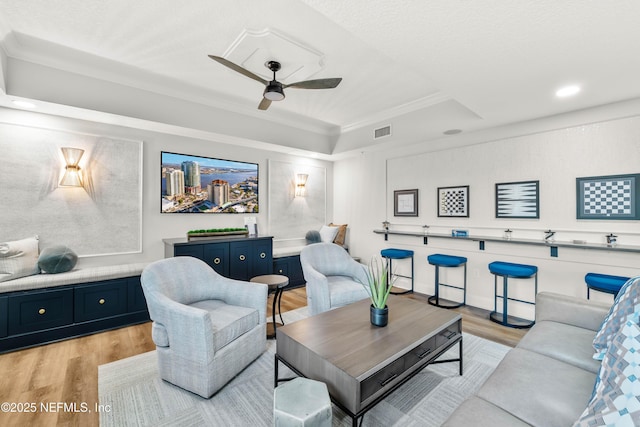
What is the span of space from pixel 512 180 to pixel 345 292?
2.73m

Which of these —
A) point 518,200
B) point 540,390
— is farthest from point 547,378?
point 518,200

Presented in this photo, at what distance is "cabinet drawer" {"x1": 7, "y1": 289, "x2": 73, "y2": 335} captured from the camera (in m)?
2.72

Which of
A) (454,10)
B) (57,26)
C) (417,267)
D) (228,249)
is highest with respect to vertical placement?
(57,26)

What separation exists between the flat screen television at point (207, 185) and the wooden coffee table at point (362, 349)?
9.60 ft

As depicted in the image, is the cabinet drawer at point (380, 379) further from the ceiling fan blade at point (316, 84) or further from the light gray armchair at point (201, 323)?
the ceiling fan blade at point (316, 84)

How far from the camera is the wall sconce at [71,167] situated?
3.27 metres

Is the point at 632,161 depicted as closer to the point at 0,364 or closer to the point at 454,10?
the point at 454,10

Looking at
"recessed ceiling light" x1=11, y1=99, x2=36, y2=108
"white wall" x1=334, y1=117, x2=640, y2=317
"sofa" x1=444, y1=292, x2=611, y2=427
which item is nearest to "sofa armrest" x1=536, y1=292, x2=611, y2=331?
"sofa" x1=444, y1=292, x2=611, y2=427

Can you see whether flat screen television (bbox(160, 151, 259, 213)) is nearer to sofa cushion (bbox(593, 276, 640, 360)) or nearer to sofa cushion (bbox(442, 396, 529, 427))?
sofa cushion (bbox(442, 396, 529, 427))

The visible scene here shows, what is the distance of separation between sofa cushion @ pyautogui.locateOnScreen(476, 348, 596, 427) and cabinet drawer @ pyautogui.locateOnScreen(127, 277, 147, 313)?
3618 mm

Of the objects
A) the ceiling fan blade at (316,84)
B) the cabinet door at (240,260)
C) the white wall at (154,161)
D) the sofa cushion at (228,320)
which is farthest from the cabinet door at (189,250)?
the ceiling fan blade at (316,84)

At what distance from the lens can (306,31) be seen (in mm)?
2457

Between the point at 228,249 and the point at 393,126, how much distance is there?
125 inches

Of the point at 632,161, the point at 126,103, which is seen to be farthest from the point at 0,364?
the point at 632,161
